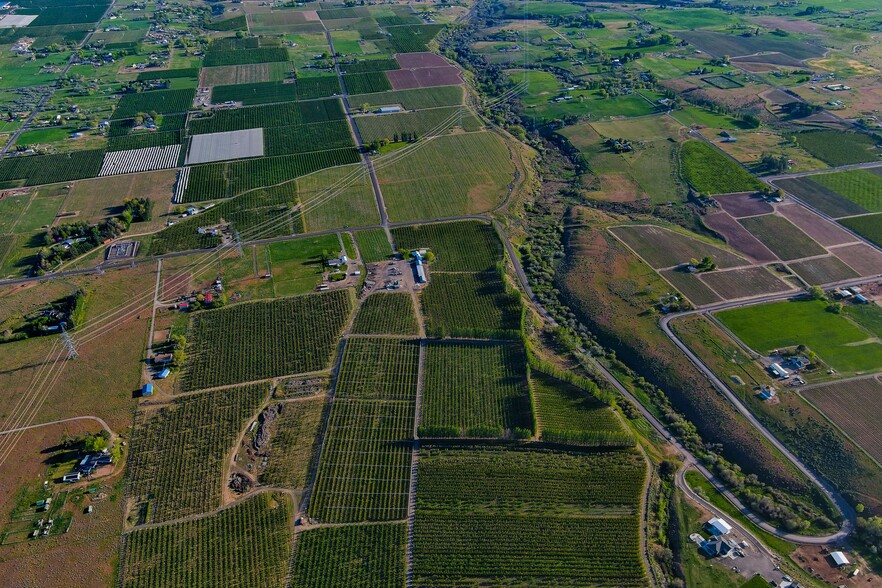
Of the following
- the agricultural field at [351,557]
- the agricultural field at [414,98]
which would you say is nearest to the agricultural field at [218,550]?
the agricultural field at [351,557]

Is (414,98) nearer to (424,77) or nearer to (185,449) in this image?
(424,77)

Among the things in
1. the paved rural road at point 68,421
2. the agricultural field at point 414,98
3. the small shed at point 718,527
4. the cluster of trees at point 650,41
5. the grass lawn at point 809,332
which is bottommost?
the small shed at point 718,527

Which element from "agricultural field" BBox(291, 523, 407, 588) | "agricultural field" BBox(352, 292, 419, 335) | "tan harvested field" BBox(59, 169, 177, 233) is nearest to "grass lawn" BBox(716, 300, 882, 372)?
"agricultural field" BBox(352, 292, 419, 335)

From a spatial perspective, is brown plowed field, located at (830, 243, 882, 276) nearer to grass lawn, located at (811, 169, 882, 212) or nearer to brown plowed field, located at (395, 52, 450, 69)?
grass lawn, located at (811, 169, 882, 212)

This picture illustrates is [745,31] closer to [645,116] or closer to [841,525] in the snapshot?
[645,116]

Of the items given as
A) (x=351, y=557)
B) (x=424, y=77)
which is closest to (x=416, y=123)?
(x=424, y=77)

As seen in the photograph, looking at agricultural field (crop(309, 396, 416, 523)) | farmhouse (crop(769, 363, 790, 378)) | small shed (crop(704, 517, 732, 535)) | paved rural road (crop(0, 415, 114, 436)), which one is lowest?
small shed (crop(704, 517, 732, 535))

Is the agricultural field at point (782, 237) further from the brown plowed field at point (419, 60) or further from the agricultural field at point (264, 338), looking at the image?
the brown plowed field at point (419, 60)
